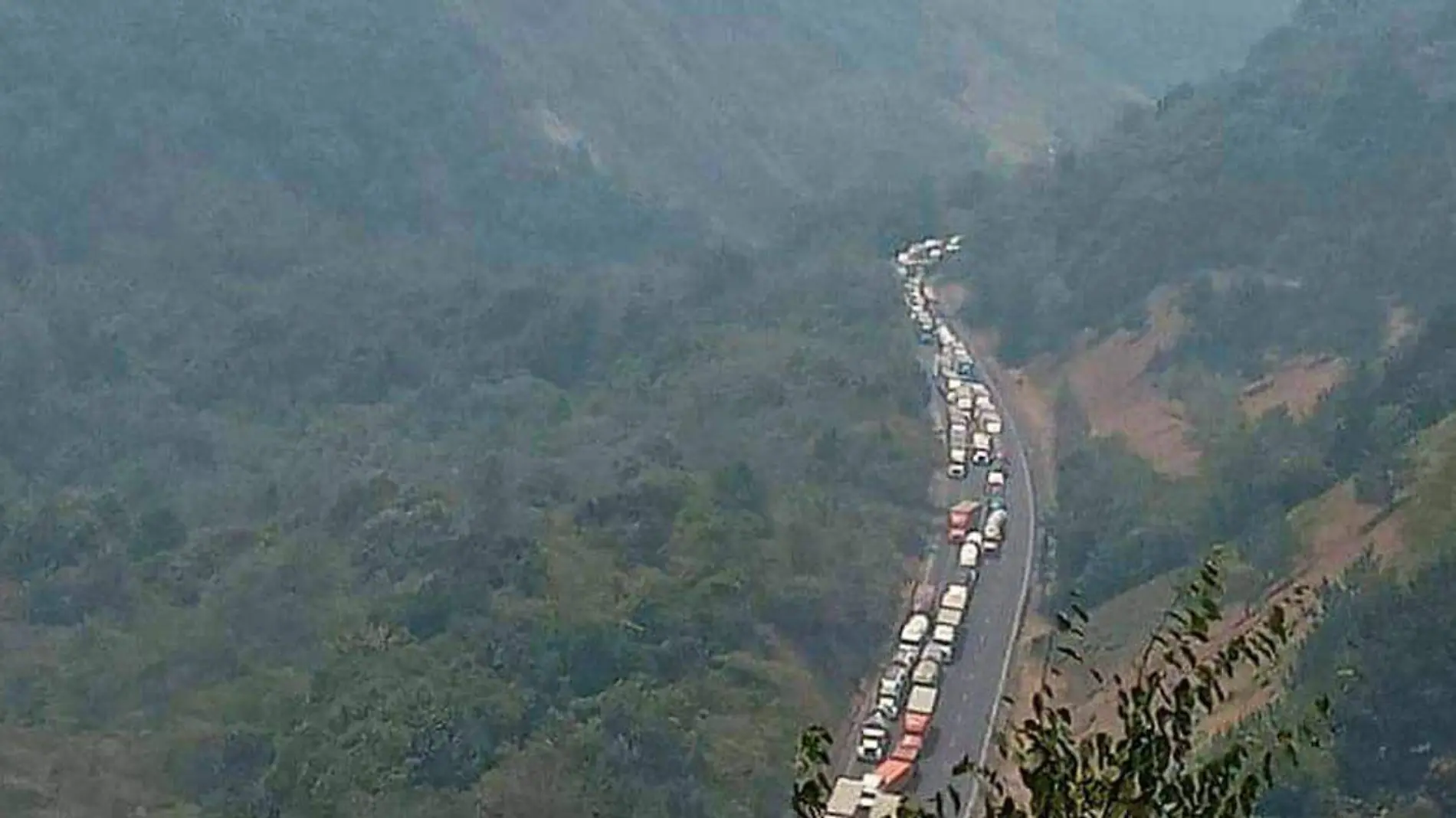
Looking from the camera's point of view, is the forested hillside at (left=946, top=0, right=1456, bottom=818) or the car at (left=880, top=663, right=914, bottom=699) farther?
the car at (left=880, top=663, right=914, bottom=699)

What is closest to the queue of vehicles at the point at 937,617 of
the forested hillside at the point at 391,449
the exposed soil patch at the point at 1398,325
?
the forested hillside at the point at 391,449

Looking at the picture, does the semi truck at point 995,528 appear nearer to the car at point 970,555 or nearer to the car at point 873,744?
the car at point 970,555

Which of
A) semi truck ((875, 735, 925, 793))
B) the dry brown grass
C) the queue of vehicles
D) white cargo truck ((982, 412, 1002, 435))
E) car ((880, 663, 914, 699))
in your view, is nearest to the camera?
semi truck ((875, 735, 925, 793))

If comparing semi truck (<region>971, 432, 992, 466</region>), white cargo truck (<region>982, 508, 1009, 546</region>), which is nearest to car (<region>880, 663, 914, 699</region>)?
white cargo truck (<region>982, 508, 1009, 546</region>)

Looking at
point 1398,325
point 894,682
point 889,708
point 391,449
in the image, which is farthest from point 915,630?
point 391,449

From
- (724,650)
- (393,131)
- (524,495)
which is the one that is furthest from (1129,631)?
(393,131)

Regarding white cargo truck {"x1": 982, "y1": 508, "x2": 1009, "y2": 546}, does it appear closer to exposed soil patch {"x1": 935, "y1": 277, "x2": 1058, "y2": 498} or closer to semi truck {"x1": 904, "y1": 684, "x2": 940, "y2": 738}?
exposed soil patch {"x1": 935, "y1": 277, "x2": 1058, "y2": 498}

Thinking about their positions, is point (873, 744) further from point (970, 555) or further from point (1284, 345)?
point (1284, 345)
